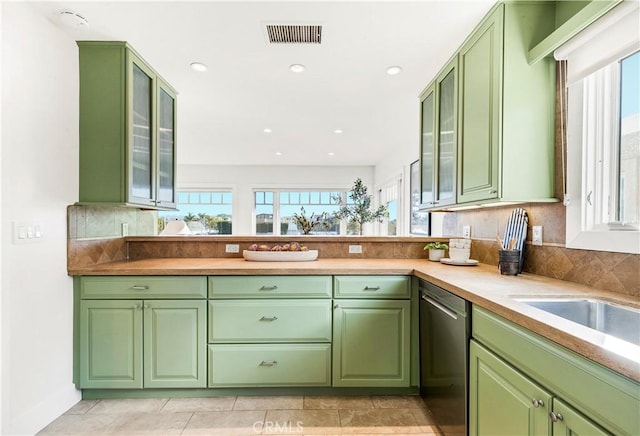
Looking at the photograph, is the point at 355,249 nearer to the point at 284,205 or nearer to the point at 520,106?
the point at 520,106

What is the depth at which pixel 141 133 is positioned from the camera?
89.6 inches

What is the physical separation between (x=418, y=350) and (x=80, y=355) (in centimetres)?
220

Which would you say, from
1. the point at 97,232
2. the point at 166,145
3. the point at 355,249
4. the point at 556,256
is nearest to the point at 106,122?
the point at 166,145

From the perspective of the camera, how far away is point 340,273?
210 cm

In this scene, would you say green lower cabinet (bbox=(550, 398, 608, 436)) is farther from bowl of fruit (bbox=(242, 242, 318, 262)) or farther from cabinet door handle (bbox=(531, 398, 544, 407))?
bowl of fruit (bbox=(242, 242, 318, 262))

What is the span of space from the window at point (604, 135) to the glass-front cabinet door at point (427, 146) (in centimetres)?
97

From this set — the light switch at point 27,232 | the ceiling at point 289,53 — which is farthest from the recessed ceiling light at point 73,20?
the light switch at point 27,232

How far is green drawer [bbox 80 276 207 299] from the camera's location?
2.05 m

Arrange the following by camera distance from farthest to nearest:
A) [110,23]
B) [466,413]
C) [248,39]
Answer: [248,39], [110,23], [466,413]

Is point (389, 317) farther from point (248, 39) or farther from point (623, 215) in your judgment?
point (248, 39)

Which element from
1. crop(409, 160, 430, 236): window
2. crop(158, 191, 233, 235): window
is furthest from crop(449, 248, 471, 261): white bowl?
crop(158, 191, 233, 235): window

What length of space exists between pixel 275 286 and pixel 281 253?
419 mm

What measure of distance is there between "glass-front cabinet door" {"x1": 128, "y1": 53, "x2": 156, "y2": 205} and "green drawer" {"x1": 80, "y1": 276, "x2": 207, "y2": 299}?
53cm

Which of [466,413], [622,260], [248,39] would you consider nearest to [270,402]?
[466,413]
